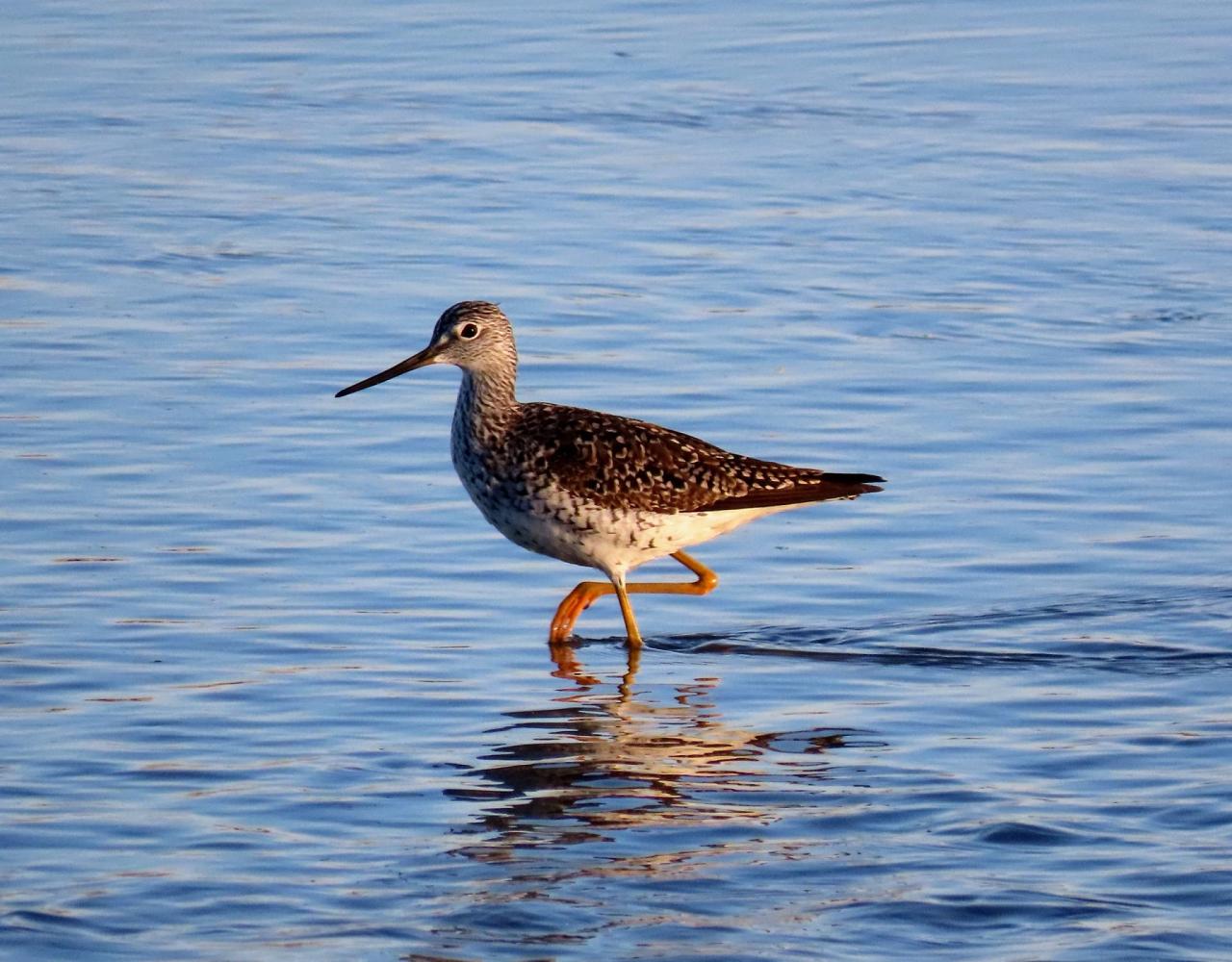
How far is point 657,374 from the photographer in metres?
13.2

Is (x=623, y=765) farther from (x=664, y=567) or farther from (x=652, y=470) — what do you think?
(x=664, y=567)

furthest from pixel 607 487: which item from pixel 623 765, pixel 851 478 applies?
pixel 623 765

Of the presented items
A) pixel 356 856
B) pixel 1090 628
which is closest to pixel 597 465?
pixel 1090 628

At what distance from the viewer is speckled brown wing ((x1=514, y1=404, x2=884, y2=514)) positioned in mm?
9797

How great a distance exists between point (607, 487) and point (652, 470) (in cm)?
26

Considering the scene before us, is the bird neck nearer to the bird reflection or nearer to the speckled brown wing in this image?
the speckled brown wing

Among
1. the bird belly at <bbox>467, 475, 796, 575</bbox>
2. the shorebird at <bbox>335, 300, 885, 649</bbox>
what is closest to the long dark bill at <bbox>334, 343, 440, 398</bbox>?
the shorebird at <bbox>335, 300, 885, 649</bbox>

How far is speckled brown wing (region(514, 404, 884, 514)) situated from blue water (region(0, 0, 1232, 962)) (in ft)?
1.67

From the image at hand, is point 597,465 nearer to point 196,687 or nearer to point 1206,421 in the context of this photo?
point 196,687

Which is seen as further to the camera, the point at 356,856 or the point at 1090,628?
the point at 1090,628

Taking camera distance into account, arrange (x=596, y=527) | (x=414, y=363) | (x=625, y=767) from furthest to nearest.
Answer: (x=414, y=363)
(x=596, y=527)
(x=625, y=767)

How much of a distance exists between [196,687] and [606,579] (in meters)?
2.46

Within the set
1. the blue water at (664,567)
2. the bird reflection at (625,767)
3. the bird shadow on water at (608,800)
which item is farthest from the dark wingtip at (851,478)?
the bird reflection at (625,767)

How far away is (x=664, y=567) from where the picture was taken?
11.5 meters
